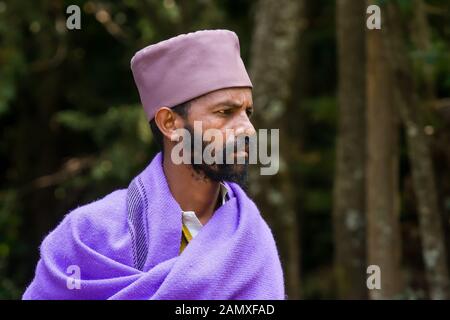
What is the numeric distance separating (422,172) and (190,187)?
119 inches

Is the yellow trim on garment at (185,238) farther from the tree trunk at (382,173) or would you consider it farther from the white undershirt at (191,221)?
the tree trunk at (382,173)

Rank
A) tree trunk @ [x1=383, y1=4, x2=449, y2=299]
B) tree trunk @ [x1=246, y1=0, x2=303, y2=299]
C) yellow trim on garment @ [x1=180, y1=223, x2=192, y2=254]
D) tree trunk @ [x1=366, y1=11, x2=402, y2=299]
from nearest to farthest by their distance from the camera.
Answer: yellow trim on garment @ [x1=180, y1=223, x2=192, y2=254]
tree trunk @ [x1=383, y1=4, x2=449, y2=299]
tree trunk @ [x1=366, y1=11, x2=402, y2=299]
tree trunk @ [x1=246, y1=0, x2=303, y2=299]

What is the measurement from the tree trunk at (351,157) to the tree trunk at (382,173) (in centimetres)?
38

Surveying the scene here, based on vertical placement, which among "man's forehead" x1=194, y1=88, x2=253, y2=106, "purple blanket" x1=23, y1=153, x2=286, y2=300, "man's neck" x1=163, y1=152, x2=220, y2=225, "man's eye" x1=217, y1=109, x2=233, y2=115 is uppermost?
"man's forehead" x1=194, y1=88, x2=253, y2=106

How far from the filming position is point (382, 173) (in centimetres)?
625

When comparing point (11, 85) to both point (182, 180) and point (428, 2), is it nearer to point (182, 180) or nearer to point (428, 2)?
point (428, 2)

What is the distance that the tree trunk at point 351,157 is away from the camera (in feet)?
22.2

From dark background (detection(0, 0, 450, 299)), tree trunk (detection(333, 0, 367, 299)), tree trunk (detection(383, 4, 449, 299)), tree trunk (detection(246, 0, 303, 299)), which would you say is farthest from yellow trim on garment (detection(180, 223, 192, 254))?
tree trunk (detection(246, 0, 303, 299))

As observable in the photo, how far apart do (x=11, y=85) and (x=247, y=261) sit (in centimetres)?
645

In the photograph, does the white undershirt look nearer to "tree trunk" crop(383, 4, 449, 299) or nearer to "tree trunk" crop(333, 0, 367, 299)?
"tree trunk" crop(383, 4, 449, 299)

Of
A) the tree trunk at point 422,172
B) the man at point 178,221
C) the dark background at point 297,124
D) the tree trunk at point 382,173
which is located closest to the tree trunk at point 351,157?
the dark background at point 297,124

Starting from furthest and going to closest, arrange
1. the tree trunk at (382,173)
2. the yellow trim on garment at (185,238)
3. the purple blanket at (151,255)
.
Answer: the tree trunk at (382,173), the yellow trim on garment at (185,238), the purple blanket at (151,255)

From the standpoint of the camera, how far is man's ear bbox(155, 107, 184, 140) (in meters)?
3.18

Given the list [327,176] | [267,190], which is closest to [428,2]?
[267,190]
